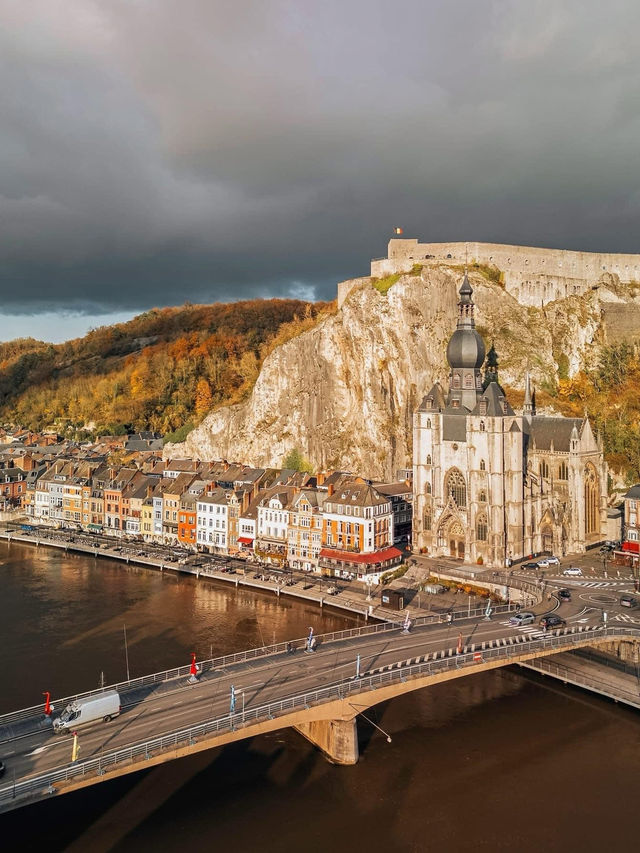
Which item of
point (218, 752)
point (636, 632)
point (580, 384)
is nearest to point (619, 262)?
point (580, 384)

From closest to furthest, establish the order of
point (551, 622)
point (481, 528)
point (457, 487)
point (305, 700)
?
point (305, 700) < point (551, 622) < point (481, 528) < point (457, 487)

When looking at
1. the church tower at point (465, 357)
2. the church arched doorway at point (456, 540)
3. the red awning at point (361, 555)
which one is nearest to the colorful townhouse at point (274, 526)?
the red awning at point (361, 555)

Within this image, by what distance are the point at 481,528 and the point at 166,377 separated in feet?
314

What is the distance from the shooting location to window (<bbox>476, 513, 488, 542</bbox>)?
69.4m

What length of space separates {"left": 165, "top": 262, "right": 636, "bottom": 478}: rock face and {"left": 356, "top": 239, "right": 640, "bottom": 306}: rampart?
2.16m

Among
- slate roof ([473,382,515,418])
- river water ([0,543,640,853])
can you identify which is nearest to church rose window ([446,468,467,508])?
slate roof ([473,382,515,418])

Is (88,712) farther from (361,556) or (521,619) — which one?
(361,556)

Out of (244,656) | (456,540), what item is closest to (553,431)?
(456,540)

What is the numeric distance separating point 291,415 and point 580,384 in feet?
132

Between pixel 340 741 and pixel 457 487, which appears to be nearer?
pixel 340 741

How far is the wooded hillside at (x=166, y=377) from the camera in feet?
465

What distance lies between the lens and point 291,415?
10675cm

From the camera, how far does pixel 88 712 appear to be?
3234 cm

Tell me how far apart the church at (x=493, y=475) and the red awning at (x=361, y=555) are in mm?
4591
